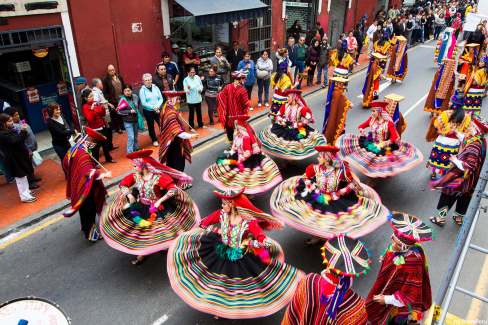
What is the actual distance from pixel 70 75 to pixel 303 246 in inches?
279

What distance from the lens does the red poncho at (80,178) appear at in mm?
5926

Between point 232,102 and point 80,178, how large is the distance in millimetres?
4020

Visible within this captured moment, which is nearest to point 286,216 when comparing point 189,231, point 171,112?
point 189,231

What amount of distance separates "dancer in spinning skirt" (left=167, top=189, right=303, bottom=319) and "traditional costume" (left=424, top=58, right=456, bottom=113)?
894 centimetres

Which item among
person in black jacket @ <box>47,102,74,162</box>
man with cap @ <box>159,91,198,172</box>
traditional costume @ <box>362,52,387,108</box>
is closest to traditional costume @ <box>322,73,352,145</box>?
man with cap @ <box>159,91,198,172</box>

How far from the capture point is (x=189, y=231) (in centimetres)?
556

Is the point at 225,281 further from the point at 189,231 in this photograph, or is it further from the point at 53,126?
the point at 53,126

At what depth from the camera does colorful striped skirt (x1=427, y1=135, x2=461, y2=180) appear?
7.34 metres

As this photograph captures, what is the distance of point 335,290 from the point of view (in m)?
3.71

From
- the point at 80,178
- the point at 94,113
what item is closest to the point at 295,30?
the point at 94,113

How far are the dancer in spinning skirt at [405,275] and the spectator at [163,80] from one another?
7444 millimetres

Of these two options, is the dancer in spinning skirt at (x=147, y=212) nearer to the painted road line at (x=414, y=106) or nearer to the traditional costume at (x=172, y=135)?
the traditional costume at (x=172, y=135)

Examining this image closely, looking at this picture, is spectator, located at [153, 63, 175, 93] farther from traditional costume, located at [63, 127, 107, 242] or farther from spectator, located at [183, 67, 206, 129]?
traditional costume, located at [63, 127, 107, 242]

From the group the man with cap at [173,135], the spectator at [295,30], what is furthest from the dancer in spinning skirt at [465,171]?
the spectator at [295,30]
